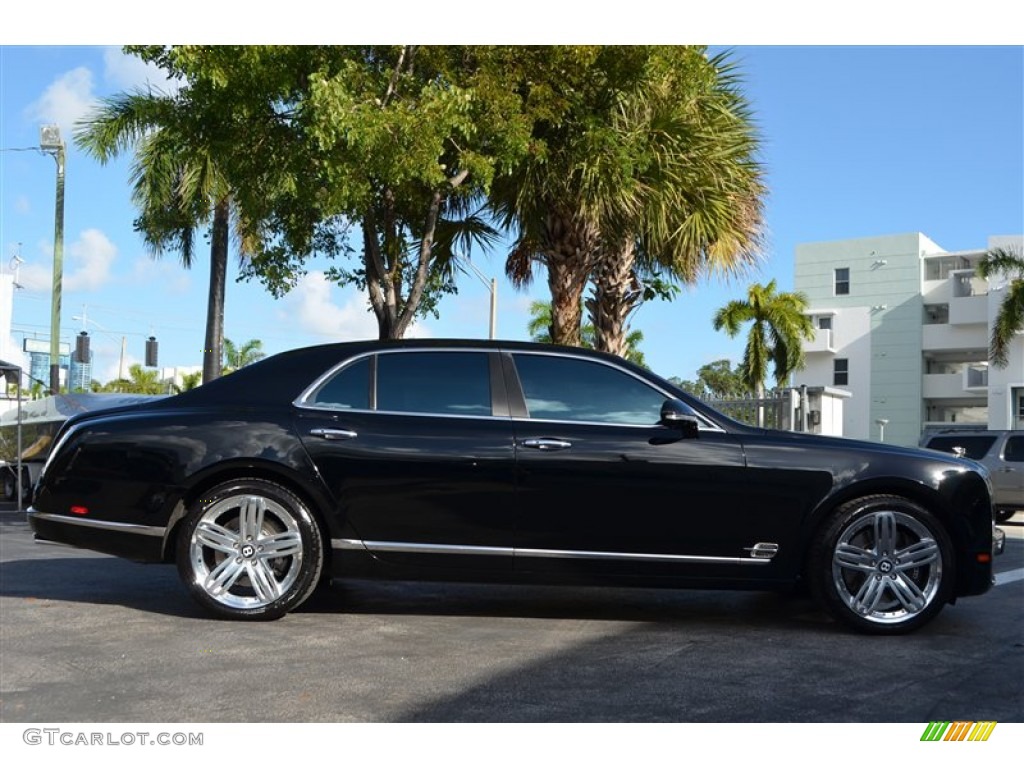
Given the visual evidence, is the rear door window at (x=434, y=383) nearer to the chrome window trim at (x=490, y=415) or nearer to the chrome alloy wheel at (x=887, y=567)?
the chrome window trim at (x=490, y=415)

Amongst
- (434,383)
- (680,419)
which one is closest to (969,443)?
(680,419)

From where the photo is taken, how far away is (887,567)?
5840mm

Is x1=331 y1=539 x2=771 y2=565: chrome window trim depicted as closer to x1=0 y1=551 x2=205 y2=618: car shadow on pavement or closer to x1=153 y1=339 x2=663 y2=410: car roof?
x1=153 y1=339 x2=663 y2=410: car roof

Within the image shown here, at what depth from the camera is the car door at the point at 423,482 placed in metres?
5.82

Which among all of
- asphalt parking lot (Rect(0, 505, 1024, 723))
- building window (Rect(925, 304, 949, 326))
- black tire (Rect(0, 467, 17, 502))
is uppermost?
building window (Rect(925, 304, 949, 326))

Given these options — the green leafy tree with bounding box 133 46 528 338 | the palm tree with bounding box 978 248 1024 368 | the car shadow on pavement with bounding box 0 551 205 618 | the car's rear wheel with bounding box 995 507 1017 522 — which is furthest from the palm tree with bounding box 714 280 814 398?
the car shadow on pavement with bounding box 0 551 205 618

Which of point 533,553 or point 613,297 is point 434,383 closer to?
point 533,553

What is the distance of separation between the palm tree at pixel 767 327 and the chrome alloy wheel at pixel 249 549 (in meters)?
38.6

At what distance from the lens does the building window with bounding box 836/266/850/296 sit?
55219 mm

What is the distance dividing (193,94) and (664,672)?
8.09 meters

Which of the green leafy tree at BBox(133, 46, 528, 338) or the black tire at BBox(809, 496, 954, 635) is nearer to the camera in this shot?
the black tire at BBox(809, 496, 954, 635)


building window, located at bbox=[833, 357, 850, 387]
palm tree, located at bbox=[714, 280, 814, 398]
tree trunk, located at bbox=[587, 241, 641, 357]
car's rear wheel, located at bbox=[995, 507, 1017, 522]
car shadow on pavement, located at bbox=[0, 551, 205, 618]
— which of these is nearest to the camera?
car shadow on pavement, located at bbox=[0, 551, 205, 618]

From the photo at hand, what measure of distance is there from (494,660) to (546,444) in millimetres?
1278

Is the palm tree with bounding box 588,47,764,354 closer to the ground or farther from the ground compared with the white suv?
farther from the ground
